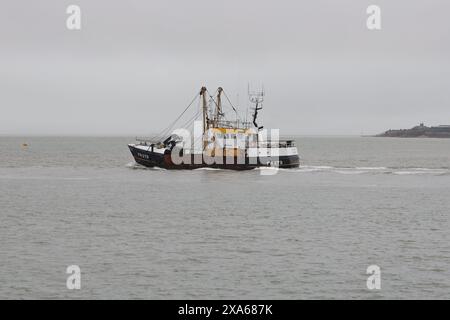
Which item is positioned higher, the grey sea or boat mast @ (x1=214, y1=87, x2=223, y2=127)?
boat mast @ (x1=214, y1=87, x2=223, y2=127)

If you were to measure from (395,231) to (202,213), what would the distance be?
12.5 m

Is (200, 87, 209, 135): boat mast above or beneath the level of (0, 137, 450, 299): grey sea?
above

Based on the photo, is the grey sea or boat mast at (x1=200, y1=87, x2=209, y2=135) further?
boat mast at (x1=200, y1=87, x2=209, y2=135)

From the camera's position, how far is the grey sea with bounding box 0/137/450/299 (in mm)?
25094

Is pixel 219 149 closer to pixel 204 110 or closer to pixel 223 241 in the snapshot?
pixel 204 110

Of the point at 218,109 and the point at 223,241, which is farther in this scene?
the point at 218,109

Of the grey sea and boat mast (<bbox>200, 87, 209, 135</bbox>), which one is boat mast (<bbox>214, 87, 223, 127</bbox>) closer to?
boat mast (<bbox>200, 87, 209, 135</bbox>)

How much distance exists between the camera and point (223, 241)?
33406 mm

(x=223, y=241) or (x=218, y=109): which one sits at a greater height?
(x=218, y=109)

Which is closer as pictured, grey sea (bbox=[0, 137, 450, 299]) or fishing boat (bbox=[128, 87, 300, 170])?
grey sea (bbox=[0, 137, 450, 299])

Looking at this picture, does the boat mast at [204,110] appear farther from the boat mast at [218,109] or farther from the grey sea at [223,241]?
the grey sea at [223,241]

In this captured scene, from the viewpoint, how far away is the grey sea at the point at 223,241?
25.1 m

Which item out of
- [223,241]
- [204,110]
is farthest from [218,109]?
[223,241]

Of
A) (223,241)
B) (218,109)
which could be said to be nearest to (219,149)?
(218,109)
